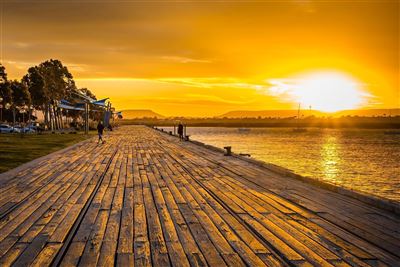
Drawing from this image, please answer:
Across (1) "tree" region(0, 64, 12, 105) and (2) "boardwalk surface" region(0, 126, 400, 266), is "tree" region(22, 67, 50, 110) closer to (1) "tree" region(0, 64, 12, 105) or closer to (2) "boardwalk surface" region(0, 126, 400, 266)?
(1) "tree" region(0, 64, 12, 105)

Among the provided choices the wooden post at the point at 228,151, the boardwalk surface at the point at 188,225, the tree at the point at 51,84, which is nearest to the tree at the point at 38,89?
the tree at the point at 51,84

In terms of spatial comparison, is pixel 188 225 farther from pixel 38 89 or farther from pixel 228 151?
pixel 38 89

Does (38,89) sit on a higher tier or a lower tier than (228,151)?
higher

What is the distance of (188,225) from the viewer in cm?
661

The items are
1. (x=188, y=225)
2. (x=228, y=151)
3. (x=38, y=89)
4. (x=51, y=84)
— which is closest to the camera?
(x=188, y=225)

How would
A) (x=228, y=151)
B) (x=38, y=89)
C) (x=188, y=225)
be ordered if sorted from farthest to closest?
1. (x=38, y=89)
2. (x=228, y=151)
3. (x=188, y=225)

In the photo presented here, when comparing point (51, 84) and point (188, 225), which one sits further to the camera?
point (51, 84)

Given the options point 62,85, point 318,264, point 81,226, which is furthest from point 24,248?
point 62,85

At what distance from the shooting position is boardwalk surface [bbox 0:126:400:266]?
507cm

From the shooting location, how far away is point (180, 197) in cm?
915

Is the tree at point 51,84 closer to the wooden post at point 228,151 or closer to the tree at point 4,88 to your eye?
the tree at point 4,88

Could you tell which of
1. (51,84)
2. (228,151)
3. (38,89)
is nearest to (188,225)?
(228,151)

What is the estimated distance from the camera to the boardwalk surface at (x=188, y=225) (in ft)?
16.6

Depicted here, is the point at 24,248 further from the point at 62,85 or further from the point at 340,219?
the point at 62,85
